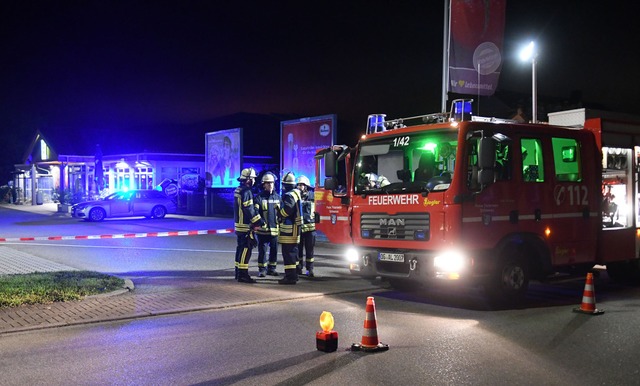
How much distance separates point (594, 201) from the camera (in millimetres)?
9719

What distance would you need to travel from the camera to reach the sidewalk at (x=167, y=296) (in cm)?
791

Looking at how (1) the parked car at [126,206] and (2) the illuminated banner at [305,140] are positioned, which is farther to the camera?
(1) the parked car at [126,206]

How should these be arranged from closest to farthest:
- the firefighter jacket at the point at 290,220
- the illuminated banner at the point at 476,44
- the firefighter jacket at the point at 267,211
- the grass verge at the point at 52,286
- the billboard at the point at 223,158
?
the grass verge at the point at 52,286
the firefighter jacket at the point at 290,220
the firefighter jacket at the point at 267,211
the illuminated banner at the point at 476,44
the billboard at the point at 223,158

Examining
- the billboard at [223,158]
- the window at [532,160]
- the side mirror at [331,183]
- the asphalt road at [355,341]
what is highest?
the billboard at [223,158]

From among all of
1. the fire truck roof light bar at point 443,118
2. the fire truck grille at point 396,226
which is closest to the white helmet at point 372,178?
the fire truck grille at point 396,226

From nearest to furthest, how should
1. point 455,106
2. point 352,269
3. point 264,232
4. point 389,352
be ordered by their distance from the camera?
1. point 389,352
2. point 455,106
3. point 352,269
4. point 264,232

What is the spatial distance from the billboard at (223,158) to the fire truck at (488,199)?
20.7m

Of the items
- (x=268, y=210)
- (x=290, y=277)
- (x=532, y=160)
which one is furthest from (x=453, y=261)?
(x=268, y=210)

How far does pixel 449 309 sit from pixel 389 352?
272 centimetres

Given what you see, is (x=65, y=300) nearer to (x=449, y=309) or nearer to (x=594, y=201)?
(x=449, y=309)

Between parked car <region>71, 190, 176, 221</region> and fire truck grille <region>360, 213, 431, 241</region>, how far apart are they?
21364mm

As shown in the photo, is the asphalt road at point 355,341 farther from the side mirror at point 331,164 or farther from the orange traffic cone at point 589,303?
the side mirror at point 331,164

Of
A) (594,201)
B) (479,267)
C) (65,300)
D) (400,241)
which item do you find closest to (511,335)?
(479,267)

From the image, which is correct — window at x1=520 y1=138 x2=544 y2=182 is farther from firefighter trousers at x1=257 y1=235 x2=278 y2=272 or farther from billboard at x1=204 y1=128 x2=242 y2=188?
billboard at x1=204 y1=128 x2=242 y2=188
